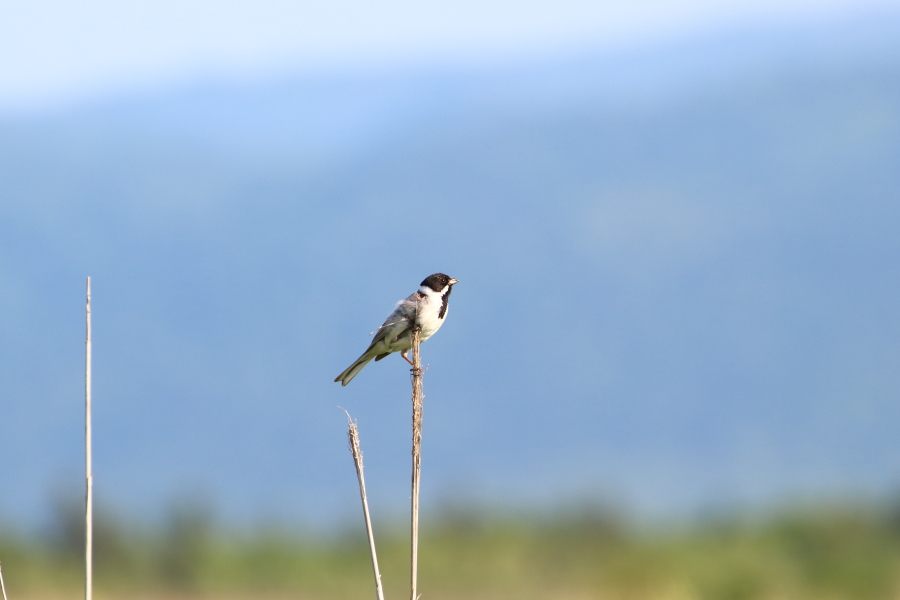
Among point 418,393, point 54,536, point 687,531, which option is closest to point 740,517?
point 687,531

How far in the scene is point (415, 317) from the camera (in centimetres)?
495

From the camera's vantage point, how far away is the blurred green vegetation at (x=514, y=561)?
468 inches

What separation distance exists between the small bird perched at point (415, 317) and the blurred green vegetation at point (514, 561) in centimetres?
690

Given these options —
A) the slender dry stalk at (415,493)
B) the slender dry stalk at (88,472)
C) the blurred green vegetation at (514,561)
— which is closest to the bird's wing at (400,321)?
the slender dry stalk at (415,493)

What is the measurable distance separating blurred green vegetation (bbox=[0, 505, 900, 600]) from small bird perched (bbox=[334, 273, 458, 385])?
690cm

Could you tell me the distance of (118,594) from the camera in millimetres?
13258

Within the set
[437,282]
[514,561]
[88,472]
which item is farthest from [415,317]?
[514,561]

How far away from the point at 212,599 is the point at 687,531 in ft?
22.3

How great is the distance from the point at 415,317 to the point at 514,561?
9.06 meters

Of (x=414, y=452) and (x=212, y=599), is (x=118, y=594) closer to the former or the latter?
(x=212, y=599)

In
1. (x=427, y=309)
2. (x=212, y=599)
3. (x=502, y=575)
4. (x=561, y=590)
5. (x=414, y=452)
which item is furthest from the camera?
(x=212, y=599)

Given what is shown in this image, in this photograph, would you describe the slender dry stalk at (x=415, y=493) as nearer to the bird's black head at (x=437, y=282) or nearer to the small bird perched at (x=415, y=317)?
the small bird perched at (x=415, y=317)

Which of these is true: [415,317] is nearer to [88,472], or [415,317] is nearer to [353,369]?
[353,369]

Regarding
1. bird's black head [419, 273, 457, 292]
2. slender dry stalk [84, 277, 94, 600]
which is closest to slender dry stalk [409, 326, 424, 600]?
slender dry stalk [84, 277, 94, 600]
